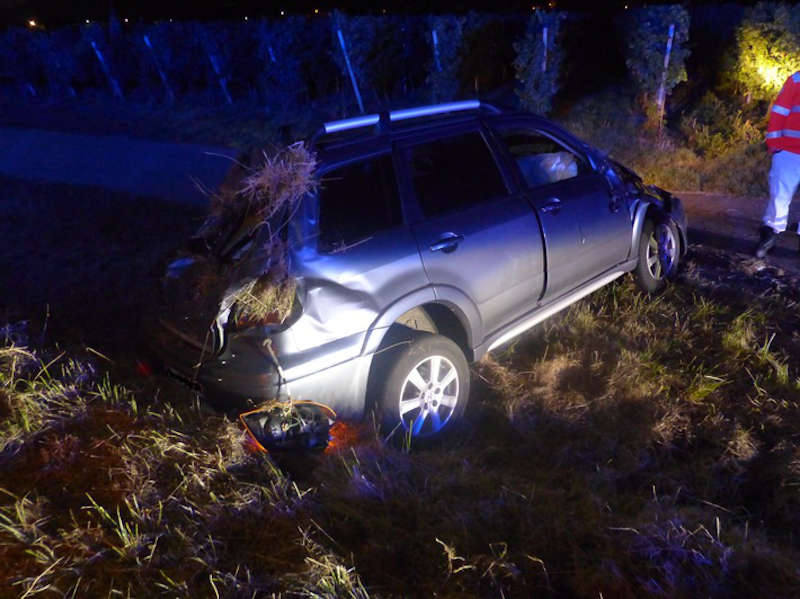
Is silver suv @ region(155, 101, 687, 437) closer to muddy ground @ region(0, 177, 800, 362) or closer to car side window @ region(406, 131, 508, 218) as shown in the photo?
car side window @ region(406, 131, 508, 218)

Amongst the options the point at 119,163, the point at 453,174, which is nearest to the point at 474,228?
the point at 453,174

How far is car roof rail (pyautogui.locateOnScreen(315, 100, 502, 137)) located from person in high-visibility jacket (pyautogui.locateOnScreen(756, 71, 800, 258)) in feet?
8.85

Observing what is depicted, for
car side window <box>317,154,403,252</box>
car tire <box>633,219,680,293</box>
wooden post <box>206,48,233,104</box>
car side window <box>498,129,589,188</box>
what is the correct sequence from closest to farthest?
car side window <box>317,154,403,252</box> < car side window <box>498,129,589,188</box> < car tire <box>633,219,680,293</box> < wooden post <box>206,48,233,104</box>

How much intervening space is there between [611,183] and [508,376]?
5.41 ft

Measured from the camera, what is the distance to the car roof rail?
347 cm

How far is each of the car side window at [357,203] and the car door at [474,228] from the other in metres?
0.12

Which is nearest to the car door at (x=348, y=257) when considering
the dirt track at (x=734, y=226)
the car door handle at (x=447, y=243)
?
the car door handle at (x=447, y=243)

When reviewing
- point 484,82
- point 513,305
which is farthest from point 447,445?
point 484,82

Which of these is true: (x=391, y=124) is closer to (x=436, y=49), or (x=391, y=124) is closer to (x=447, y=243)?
(x=447, y=243)

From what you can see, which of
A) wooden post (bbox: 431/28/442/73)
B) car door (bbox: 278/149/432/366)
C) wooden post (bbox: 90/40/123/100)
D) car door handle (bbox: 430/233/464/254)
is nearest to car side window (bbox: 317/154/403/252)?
car door (bbox: 278/149/432/366)

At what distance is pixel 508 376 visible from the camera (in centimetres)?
397

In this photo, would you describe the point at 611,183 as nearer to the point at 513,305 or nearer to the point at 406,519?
the point at 513,305

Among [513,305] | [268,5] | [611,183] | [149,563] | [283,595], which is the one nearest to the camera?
[283,595]

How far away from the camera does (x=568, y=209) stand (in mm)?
4109
